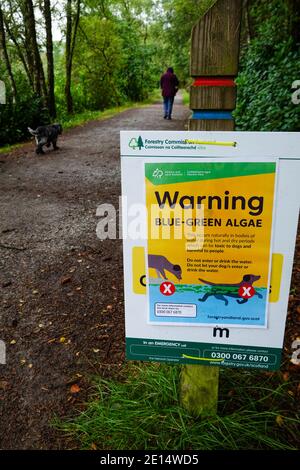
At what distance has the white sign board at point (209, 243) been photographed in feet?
5.13

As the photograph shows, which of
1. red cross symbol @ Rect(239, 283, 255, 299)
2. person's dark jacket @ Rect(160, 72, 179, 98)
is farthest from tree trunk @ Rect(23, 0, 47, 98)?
red cross symbol @ Rect(239, 283, 255, 299)

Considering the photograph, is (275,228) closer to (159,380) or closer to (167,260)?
(167,260)

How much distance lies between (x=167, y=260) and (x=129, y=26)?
2874 cm

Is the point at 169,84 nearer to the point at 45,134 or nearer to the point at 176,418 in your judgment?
the point at 45,134

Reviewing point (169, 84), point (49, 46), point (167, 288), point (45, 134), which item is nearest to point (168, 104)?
point (169, 84)

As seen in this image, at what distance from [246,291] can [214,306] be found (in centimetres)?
16

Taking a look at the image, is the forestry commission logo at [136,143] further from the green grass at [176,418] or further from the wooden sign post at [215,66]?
the green grass at [176,418]

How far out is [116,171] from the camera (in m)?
7.79

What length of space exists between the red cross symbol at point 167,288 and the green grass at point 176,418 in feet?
2.68

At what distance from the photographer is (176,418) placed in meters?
2.18

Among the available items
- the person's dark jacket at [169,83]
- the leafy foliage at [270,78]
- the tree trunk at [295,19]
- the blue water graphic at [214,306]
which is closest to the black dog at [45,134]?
the leafy foliage at [270,78]

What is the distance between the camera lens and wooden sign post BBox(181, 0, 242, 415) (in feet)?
4.89

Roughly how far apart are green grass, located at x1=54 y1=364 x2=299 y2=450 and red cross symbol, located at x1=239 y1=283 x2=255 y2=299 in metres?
0.79

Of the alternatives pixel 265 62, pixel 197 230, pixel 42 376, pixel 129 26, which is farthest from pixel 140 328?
pixel 129 26
